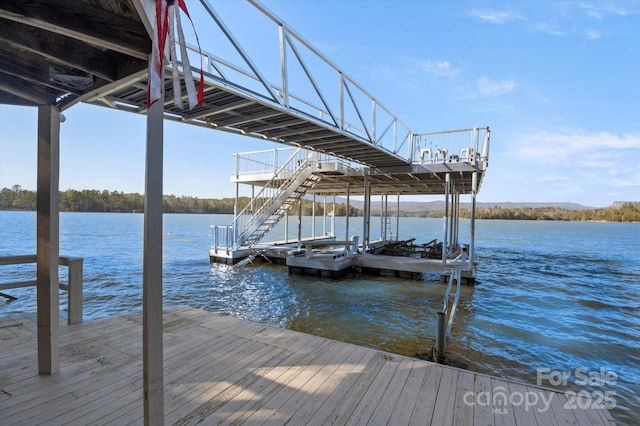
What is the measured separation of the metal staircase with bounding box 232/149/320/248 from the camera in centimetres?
1454

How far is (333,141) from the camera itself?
9.24 meters

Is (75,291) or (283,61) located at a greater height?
(283,61)

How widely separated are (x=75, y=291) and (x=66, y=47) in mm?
3863

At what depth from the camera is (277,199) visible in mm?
14727

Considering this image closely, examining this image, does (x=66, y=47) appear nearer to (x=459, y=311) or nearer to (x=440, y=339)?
(x=440, y=339)

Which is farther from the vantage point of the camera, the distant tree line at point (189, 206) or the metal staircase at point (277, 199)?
the distant tree line at point (189, 206)

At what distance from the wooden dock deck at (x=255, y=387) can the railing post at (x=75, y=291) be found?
1.38 feet

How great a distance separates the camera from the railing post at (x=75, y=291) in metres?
4.60

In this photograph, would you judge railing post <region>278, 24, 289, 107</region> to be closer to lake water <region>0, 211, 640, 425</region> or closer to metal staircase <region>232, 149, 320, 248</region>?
lake water <region>0, 211, 640, 425</region>

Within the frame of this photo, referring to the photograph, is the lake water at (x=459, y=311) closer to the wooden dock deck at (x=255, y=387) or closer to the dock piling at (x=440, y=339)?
the dock piling at (x=440, y=339)

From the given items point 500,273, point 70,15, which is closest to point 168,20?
point 70,15

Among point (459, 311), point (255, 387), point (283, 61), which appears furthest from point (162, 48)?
point (459, 311)

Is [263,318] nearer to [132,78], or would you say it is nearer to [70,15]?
[132,78]

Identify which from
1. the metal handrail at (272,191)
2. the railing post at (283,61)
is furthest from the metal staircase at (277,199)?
the railing post at (283,61)
